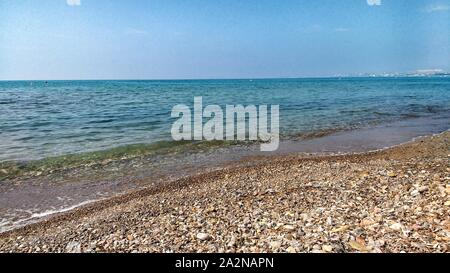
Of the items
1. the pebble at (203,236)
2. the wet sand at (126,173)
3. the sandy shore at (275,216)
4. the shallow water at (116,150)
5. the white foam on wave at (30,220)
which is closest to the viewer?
the sandy shore at (275,216)

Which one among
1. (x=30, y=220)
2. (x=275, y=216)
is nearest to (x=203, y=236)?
(x=275, y=216)

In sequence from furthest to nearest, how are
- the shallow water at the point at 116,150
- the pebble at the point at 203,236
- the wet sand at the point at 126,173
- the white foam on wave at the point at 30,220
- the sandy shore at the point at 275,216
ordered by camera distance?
the shallow water at the point at 116,150
the wet sand at the point at 126,173
the white foam on wave at the point at 30,220
the pebble at the point at 203,236
the sandy shore at the point at 275,216

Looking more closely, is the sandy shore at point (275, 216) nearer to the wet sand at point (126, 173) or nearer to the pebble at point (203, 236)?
the pebble at point (203, 236)

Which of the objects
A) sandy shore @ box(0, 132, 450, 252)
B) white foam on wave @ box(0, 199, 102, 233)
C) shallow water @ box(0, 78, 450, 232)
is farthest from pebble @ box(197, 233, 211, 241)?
A: shallow water @ box(0, 78, 450, 232)

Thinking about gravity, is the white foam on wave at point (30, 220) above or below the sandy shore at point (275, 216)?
below

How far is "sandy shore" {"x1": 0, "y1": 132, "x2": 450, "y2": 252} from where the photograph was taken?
18.0 feet

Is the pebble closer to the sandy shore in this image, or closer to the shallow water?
the sandy shore

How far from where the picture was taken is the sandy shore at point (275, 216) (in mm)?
5500

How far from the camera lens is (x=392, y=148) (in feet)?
49.5

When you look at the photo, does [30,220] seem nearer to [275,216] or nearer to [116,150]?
[275,216]

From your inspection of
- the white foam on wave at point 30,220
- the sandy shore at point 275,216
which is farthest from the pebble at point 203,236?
the white foam on wave at point 30,220

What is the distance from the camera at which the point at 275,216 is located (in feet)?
22.4
